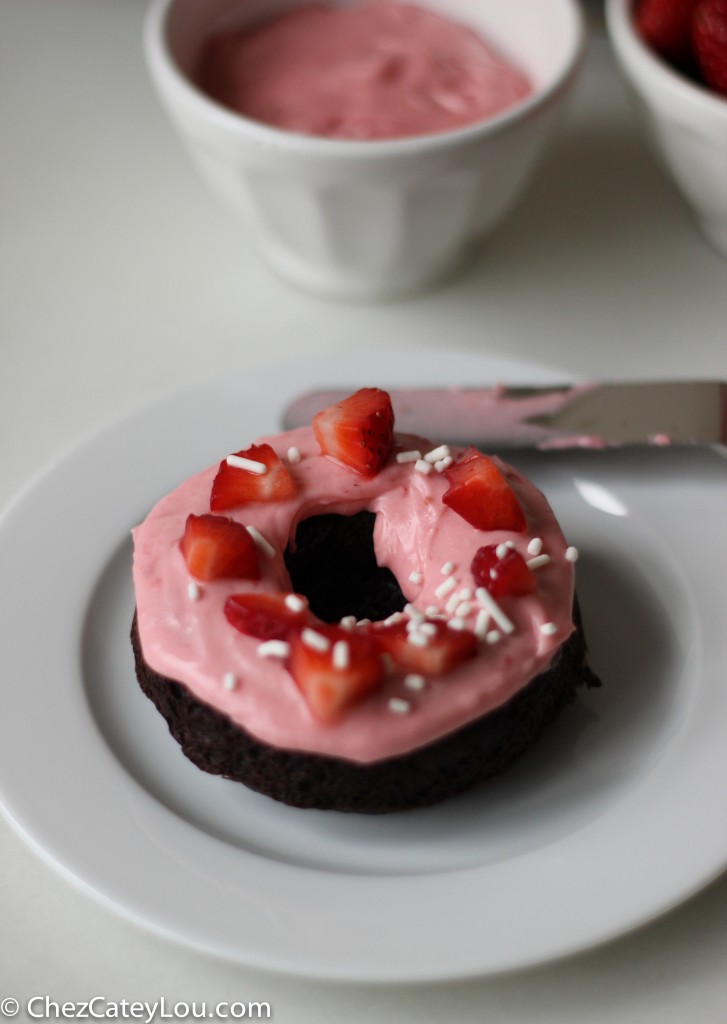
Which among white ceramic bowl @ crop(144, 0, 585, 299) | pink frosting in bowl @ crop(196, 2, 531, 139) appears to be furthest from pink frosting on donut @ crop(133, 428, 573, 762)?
pink frosting in bowl @ crop(196, 2, 531, 139)

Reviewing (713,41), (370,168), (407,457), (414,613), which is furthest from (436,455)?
(713,41)

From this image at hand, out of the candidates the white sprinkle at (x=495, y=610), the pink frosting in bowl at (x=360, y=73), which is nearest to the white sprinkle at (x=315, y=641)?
the white sprinkle at (x=495, y=610)

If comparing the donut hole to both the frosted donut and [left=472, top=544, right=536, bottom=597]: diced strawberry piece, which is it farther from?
[left=472, top=544, right=536, bottom=597]: diced strawberry piece

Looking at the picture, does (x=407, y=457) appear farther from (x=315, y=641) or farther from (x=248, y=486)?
(x=315, y=641)

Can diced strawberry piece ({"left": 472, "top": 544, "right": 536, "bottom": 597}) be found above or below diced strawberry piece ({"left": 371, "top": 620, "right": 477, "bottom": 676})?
below

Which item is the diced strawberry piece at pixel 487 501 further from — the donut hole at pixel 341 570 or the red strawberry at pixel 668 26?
the red strawberry at pixel 668 26
